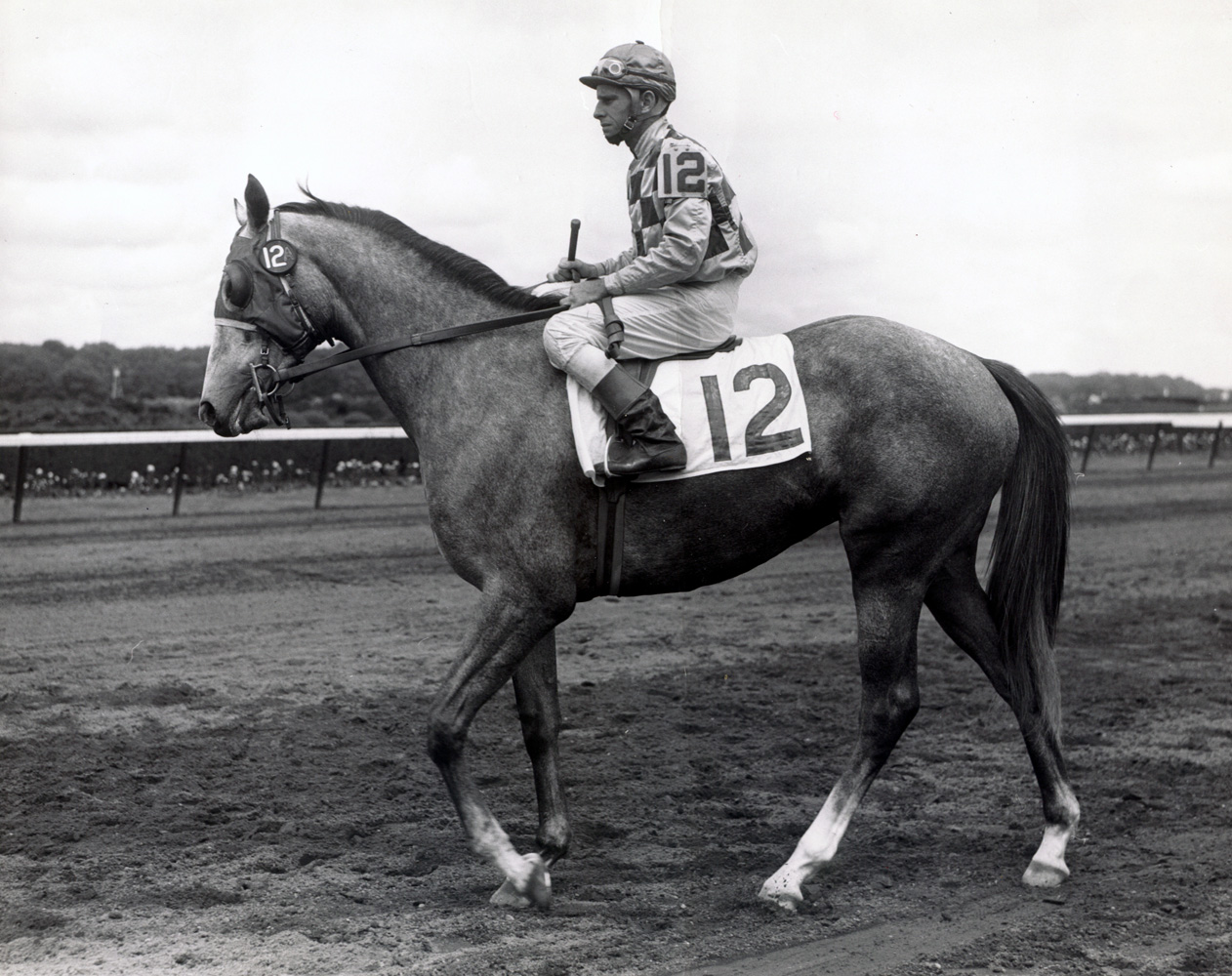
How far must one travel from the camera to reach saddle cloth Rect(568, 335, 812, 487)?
3.89m

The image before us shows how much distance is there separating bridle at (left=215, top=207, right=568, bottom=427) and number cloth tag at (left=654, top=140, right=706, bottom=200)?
0.52 metres

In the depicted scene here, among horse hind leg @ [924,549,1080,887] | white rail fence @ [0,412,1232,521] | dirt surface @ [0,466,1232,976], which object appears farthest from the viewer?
white rail fence @ [0,412,1232,521]

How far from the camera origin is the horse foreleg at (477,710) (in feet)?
12.2

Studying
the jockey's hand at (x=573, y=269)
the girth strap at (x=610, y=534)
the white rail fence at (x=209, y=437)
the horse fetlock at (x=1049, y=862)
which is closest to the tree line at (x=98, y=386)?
the white rail fence at (x=209, y=437)

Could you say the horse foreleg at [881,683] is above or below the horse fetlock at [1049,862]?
above

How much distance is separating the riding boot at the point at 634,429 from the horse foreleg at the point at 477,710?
56 centimetres

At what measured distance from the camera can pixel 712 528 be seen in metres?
4.00

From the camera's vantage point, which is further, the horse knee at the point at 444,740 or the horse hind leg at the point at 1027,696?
the horse hind leg at the point at 1027,696

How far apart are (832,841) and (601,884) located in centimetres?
77

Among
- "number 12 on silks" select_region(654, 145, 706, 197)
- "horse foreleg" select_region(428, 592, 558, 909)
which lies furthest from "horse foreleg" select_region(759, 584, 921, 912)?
"number 12 on silks" select_region(654, 145, 706, 197)

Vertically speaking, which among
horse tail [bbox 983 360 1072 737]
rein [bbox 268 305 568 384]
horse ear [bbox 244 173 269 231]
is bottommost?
horse tail [bbox 983 360 1072 737]

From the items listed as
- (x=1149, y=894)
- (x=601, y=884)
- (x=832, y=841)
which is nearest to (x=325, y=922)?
(x=601, y=884)

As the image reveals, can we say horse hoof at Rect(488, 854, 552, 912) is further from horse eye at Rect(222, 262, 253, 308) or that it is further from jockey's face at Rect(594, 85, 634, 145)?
jockey's face at Rect(594, 85, 634, 145)

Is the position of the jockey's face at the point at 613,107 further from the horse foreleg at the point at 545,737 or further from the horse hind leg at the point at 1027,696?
the horse hind leg at the point at 1027,696
